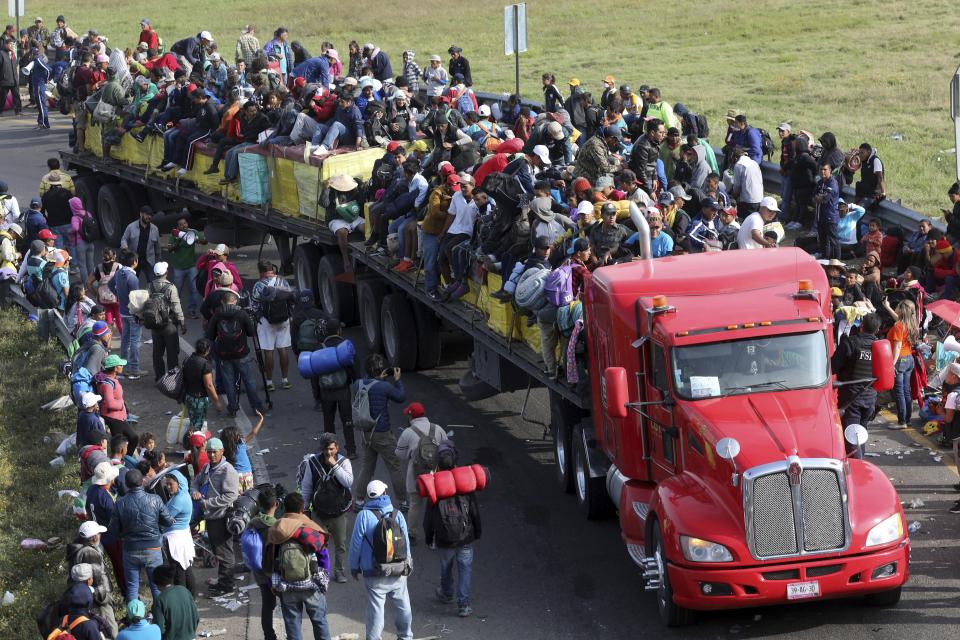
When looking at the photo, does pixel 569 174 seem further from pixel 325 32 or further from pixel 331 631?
pixel 325 32

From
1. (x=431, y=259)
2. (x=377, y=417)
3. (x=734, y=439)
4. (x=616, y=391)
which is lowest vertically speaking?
(x=377, y=417)

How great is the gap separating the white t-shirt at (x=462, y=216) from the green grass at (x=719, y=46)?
410 inches

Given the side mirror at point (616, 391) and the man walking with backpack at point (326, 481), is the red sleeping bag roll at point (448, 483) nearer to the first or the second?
the man walking with backpack at point (326, 481)

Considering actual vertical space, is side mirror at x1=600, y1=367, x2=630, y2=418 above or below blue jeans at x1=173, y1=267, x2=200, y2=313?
above

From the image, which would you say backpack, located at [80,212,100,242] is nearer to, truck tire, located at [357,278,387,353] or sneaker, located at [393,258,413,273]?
truck tire, located at [357,278,387,353]

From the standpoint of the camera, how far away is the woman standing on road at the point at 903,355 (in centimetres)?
1595

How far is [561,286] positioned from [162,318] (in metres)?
6.63

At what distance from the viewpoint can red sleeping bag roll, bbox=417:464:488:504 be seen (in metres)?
12.2

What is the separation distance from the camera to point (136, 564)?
1269 centimetres

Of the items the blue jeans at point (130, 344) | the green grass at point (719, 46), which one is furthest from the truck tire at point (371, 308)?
the green grass at point (719, 46)

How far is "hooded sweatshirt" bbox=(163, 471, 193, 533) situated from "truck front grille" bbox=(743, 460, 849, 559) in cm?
473

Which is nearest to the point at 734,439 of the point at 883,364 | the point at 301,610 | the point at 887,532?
the point at 887,532

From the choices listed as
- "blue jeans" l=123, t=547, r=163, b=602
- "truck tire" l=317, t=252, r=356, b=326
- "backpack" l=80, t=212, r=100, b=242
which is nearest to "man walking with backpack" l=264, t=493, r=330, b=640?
"blue jeans" l=123, t=547, r=163, b=602

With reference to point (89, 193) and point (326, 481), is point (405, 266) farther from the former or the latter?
point (89, 193)
